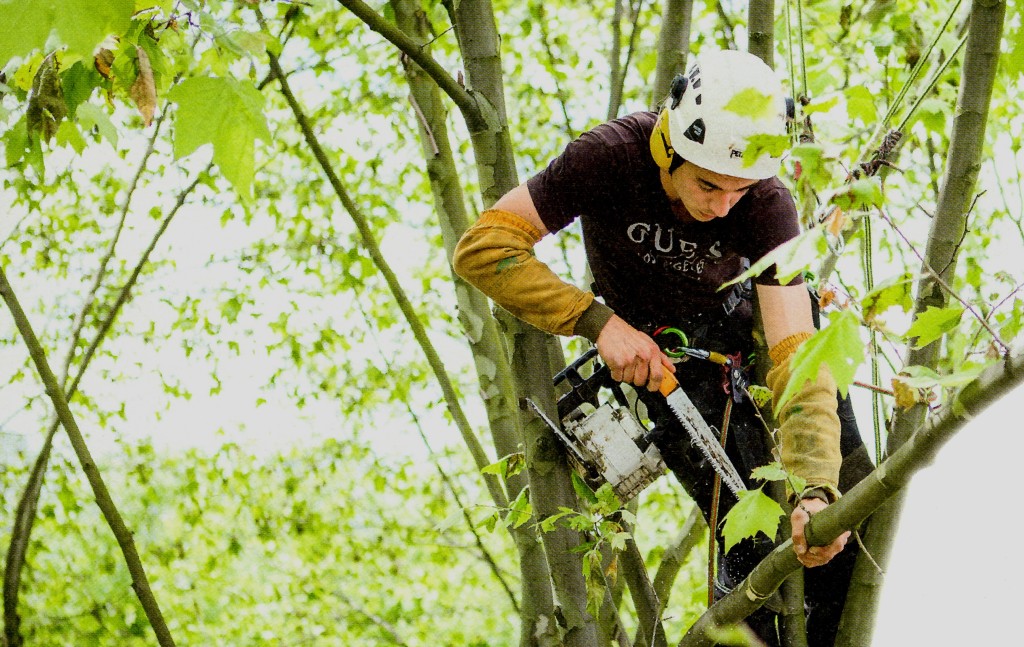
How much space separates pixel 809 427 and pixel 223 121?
1.41 metres

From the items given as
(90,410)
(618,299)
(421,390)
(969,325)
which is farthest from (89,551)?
(969,325)

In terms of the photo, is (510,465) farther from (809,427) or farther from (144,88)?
(144,88)

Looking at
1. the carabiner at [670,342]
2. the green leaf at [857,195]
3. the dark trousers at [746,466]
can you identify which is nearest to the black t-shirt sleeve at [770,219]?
the carabiner at [670,342]

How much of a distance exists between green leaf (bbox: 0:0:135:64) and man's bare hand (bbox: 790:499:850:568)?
1325 mm

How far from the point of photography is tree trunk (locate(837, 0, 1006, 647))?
58.6 inches

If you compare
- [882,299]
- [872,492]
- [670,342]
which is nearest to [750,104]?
[882,299]

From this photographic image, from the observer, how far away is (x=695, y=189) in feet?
6.98

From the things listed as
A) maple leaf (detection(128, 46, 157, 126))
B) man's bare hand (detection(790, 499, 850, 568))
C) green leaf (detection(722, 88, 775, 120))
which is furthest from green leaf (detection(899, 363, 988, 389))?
maple leaf (detection(128, 46, 157, 126))

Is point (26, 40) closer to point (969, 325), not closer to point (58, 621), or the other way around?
point (969, 325)

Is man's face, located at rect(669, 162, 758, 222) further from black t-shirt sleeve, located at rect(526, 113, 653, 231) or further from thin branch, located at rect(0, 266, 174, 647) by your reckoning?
thin branch, located at rect(0, 266, 174, 647)

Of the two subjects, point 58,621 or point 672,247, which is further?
point 58,621

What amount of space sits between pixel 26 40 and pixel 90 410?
5383mm

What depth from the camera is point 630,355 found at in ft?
6.91

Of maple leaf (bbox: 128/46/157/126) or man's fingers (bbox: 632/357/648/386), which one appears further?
man's fingers (bbox: 632/357/648/386)
